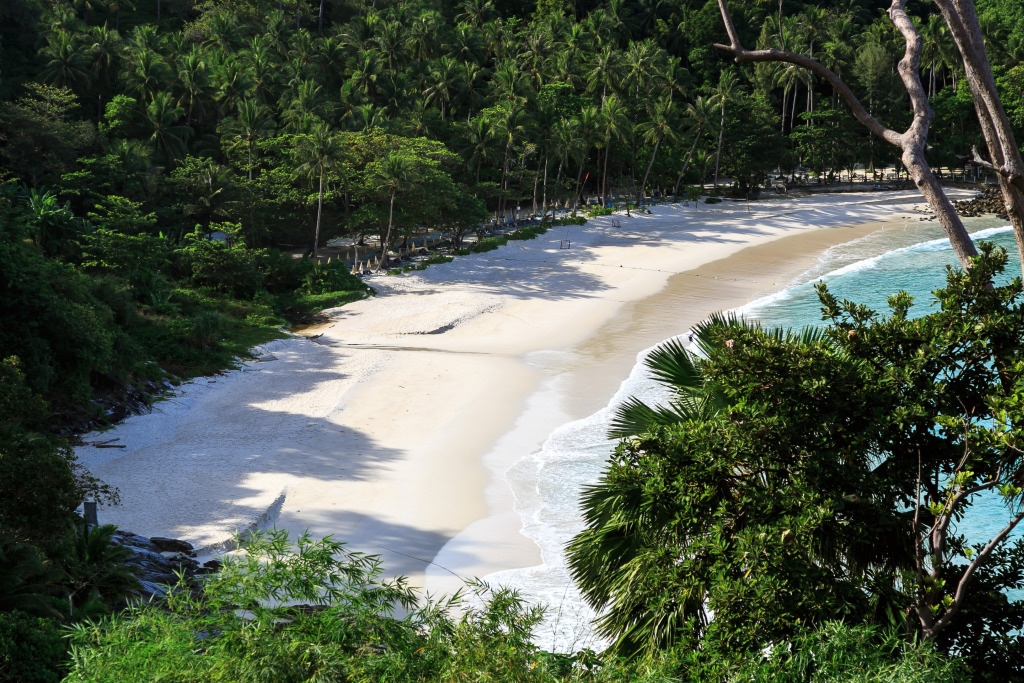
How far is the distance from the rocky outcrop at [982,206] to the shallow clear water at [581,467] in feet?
64.7

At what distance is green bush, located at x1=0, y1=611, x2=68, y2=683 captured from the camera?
977 centimetres

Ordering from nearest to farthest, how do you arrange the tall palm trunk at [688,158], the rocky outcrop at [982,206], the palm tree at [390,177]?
the palm tree at [390,177] < the rocky outcrop at [982,206] < the tall palm trunk at [688,158]

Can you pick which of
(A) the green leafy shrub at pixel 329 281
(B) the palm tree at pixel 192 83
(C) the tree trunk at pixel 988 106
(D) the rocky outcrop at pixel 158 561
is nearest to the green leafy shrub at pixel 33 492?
(D) the rocky outcrop at pixel 158 561

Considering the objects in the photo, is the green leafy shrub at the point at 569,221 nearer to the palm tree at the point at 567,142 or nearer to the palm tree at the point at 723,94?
the palm tree at the point at 567,142

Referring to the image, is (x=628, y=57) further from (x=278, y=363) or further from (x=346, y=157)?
(x=278, y=363)

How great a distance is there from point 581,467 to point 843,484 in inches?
517

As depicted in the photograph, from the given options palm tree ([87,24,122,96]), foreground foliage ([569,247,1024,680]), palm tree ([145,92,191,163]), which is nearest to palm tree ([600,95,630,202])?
palm tree ([145,92,191,163])

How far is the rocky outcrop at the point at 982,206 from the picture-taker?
63.1m

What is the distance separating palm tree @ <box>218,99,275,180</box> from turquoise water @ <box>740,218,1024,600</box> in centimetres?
2667

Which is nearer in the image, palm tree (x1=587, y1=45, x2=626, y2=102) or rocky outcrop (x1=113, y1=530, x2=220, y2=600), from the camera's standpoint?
rocky outcrop (x1=113, y1=530, x2=220, y2=600)

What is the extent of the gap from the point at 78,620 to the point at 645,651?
7.73 meters

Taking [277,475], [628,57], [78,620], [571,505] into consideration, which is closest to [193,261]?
[277,475]

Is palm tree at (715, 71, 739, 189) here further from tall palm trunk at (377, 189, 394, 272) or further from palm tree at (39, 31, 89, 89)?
palm tree at (39, 31, 89, 89)

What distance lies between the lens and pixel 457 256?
46906mm
